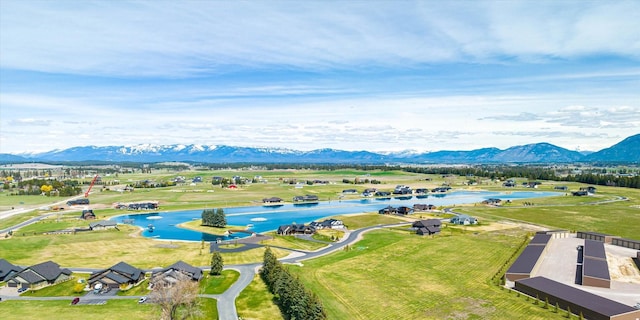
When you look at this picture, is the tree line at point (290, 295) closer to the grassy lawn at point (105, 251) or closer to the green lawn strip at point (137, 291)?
the grassy lawn at point (105, 251)

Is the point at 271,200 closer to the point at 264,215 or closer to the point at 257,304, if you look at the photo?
the point at 264,215

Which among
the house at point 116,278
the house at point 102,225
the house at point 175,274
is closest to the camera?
the house at point 116,278

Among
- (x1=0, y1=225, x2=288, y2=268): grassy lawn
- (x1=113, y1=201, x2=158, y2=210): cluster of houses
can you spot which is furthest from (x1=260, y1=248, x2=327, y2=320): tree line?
(x1=113, y1=201, x2=158, y2=210): cluster of houses

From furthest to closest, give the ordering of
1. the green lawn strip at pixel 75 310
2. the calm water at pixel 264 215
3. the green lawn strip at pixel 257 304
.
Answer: the calm water at pixel 264 215
the green lawn strip at pixel 257 304
the green lawn strip at pixel 75 310

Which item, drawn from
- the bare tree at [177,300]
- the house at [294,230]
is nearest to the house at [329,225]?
the house at [294,230]

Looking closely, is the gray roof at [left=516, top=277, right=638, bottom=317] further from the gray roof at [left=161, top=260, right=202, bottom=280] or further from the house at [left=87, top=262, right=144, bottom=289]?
the house at [left=87, top=262, right=144, bottom=289]

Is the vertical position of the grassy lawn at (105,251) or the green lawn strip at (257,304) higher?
the grassy lawn at (105,251)
